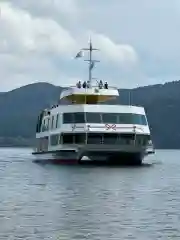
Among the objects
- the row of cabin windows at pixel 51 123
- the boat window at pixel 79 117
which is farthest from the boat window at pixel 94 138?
the row of cabin windows at pixel 51 123

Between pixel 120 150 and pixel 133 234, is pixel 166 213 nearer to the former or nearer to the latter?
pixel 133 234

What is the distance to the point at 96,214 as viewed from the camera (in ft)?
93.2

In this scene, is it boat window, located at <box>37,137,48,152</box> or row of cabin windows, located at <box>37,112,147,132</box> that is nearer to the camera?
row of cabin windows, located at <box>37,112,147,132</box>

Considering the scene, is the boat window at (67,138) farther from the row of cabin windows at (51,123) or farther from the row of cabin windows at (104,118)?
the row of cabin windows at (51,123)

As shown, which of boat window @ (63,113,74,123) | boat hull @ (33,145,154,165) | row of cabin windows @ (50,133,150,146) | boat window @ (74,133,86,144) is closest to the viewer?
boat hull @ (33,145,154,165)

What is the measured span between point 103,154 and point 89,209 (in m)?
34.7

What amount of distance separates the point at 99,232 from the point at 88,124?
4068 cm

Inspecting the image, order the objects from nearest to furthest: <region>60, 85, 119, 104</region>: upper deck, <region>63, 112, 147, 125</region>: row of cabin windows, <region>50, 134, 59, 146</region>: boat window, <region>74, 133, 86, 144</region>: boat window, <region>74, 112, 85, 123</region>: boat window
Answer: <region>74, 133, 86, 144</region>: boat window < <region>63, 112, 147, 125</region>: row of cabin windows < <region>74, 112, 85, 123</region>: boat window < <region>50, 134, 59, 146</region>: boat window < <region>60, 85, 119, 104</region>: upper deck

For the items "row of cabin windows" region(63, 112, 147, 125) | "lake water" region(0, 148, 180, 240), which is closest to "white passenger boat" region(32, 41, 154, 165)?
"row of cabin windows" region(63, 112, 147, 125)

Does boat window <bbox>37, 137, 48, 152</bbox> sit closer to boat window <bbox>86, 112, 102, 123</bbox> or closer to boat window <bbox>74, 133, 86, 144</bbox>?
boat window <bbox>74, 133, 86, 144</bbox>

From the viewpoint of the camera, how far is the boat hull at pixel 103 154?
6375 centimetres

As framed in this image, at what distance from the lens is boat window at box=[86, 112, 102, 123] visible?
65250 mm

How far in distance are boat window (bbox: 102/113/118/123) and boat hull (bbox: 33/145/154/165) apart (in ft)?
8.52

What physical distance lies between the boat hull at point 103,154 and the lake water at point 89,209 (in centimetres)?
1443
